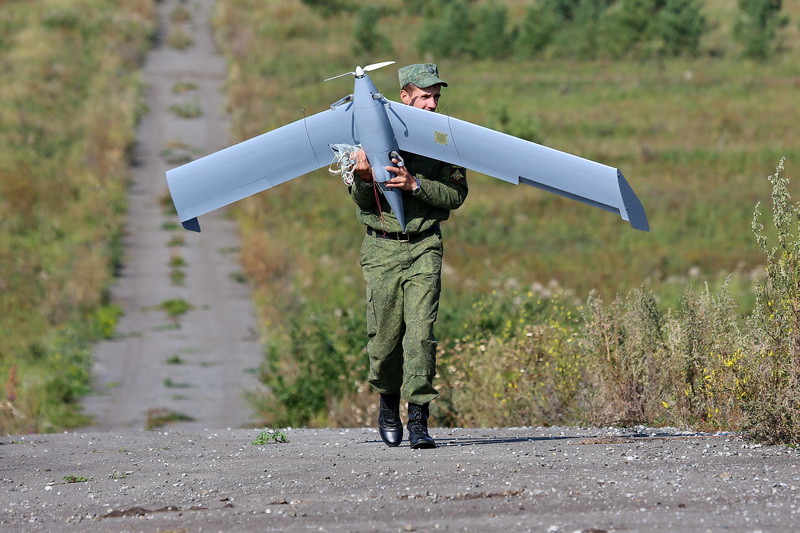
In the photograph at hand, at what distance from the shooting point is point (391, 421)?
7.98 meters

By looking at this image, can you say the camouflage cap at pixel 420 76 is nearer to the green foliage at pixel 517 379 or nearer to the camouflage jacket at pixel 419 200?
the camouflage jacket at pixel 419 200

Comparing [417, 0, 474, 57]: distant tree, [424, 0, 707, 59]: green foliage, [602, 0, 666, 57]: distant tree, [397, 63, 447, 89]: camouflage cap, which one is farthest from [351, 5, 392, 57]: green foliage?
[397, 63, 447, 89]: camouflage cap

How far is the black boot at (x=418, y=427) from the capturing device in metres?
7.66

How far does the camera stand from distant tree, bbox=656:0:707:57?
4388 centimetres

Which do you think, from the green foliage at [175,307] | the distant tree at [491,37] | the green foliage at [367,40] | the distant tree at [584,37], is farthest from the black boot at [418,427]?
the distant tree at [584,37]

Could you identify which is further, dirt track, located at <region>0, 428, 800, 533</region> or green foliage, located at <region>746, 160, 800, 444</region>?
green foliage, located at <region>746, 160, 800, 444</region>

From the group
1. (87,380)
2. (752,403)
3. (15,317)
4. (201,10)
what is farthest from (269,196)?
(201,10)

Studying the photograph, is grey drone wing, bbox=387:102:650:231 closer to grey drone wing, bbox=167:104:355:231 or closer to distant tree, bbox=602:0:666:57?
grey drone wing, bbox=167:104:355:231

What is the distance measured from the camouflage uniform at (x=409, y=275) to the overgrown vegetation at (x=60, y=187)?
663 centimetres

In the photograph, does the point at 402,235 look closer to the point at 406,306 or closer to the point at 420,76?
the point at 406,306

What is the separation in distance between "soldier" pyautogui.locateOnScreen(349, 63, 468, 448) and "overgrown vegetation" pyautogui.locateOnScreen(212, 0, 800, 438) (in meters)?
1.93

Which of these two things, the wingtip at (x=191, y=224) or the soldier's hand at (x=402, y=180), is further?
the wingtip at (x=191, y=224)

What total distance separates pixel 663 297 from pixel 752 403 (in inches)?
516

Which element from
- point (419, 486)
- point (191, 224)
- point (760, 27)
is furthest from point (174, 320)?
point (760, 27)
